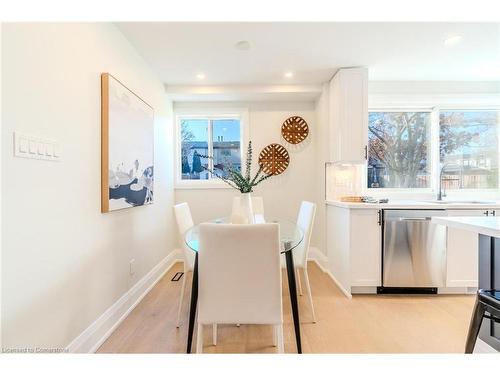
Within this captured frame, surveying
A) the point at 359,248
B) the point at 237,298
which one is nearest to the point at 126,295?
the point at 237,298

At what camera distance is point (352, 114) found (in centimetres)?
297

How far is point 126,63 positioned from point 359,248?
286cm

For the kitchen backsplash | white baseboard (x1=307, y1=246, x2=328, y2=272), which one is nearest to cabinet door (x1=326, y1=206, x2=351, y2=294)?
white baseboard (x1=307, y1=246, x2=328, y2=272)

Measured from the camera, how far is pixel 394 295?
9.08 feet

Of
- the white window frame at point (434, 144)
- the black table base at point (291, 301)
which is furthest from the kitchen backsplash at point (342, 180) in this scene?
the black table base at point (291, 301)

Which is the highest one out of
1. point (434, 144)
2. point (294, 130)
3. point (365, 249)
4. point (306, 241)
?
point (294, 130)

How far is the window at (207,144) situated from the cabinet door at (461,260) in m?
2.73

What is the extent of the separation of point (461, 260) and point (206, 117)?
3.58 metres

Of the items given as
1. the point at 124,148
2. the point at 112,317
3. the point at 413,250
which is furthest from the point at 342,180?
the point at 112,317

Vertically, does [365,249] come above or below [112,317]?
above

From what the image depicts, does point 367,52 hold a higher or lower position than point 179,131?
higher

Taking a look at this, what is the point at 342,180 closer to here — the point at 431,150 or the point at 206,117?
the point at 431,150

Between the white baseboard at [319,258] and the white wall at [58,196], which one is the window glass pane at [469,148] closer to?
the white baseboard at [319,258]
